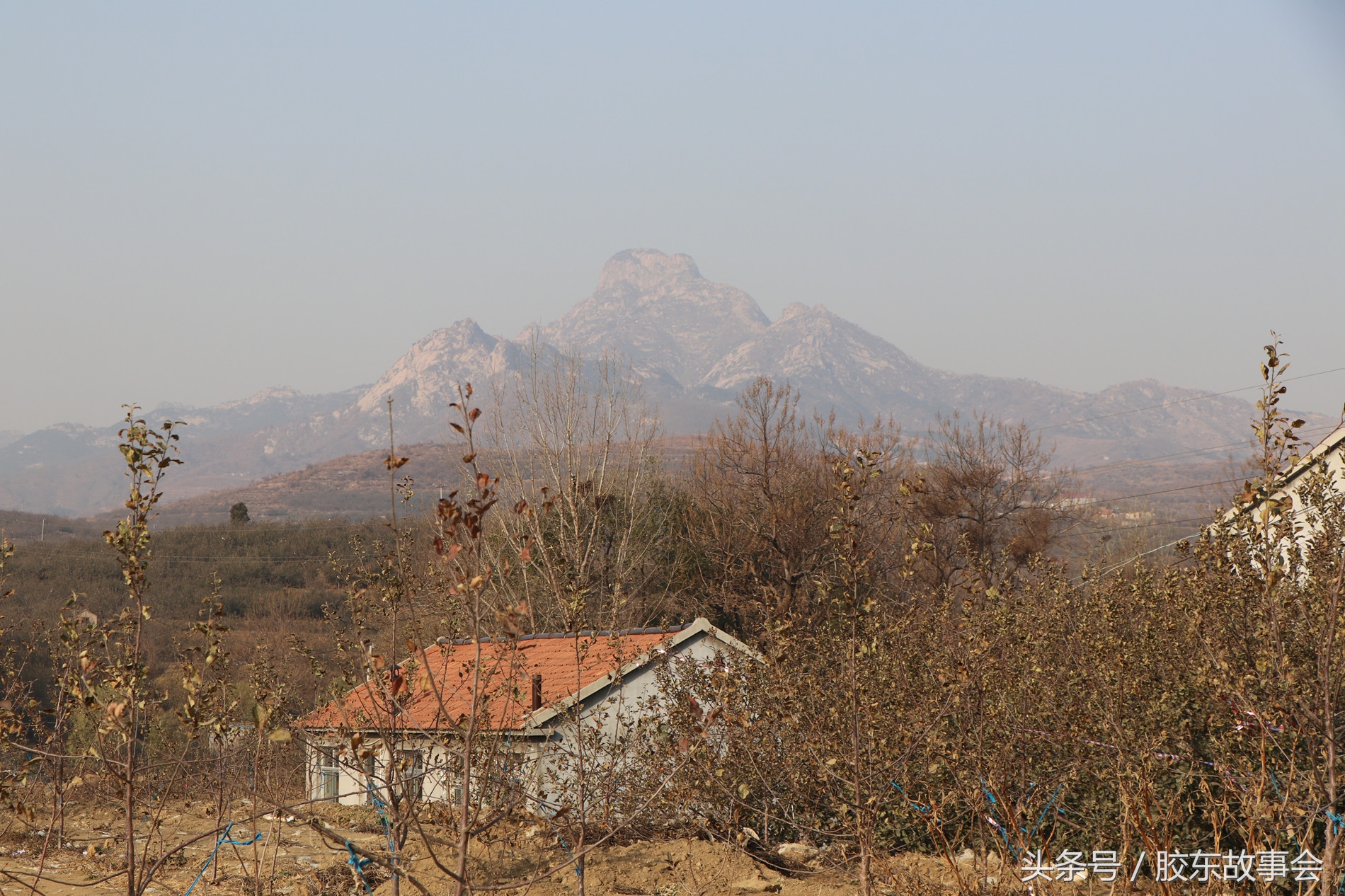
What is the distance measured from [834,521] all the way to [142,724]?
4.42m

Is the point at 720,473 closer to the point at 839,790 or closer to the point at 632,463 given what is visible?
the point at 632,463

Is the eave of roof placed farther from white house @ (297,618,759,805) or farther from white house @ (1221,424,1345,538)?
white house @ (1221,424,1345,538)

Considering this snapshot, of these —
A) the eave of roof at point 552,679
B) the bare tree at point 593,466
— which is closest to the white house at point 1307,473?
the eave of roof at point 552,679

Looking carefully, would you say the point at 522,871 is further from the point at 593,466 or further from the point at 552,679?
the point at 593,466

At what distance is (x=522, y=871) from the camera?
805 cm

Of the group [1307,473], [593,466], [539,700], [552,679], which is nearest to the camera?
[539,700]

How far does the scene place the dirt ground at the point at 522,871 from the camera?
6.74 meters

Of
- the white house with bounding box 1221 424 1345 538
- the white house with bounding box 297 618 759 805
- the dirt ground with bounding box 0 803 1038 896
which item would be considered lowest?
the dirt ground with bounding box 0 803 1038 896

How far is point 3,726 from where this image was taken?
185 inches

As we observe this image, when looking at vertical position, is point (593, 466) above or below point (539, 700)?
above

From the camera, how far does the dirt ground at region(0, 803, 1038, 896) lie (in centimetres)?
674

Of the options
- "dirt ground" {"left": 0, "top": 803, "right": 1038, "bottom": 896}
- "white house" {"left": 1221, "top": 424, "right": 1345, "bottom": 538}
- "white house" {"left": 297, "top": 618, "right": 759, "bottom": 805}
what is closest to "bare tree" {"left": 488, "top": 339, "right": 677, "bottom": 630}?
"white house" {"left": 297, "top": 618, "right": 759, "bottom": 805}

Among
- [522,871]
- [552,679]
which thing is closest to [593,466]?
[552,679]

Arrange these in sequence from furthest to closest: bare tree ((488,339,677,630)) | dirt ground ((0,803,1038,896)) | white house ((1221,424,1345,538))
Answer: bare tree ((488,339,677,630))
dirt ground ((0,803,1038,896))
white house ((1221,424,1345,538))
